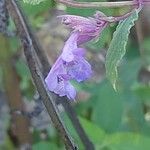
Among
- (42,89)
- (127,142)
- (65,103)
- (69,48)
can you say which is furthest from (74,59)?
(127,142)

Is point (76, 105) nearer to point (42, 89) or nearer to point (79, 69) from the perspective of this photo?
point (42, 89)

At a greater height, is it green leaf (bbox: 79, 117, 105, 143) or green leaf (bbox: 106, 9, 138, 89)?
green leaf (bbox: 106, 9, 138, 89)

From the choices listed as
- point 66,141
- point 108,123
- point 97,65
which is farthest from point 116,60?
point 97,65

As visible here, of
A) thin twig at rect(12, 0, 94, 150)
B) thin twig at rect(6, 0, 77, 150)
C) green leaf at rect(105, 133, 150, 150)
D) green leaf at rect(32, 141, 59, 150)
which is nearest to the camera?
thin twig at rect(6, 0, 77, 150)

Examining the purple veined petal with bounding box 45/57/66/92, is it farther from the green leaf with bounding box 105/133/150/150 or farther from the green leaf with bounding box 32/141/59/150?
the green leaf with bounding box 32/141/59/150

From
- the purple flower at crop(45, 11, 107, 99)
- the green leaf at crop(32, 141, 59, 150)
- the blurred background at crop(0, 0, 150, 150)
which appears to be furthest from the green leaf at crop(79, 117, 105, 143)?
the purple flower at crop(45, 11, 107, 99)

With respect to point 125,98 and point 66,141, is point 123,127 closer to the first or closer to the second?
point 125,98
